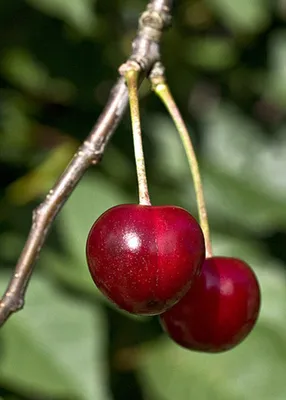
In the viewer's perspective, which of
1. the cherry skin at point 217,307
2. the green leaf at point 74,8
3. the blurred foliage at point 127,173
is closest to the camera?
the cherry skin at point 217,307

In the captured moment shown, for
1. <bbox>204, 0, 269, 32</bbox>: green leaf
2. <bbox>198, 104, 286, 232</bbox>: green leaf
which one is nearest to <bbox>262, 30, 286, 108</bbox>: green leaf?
<bbox>198, 104, 286, 232</bbox>: green leaf

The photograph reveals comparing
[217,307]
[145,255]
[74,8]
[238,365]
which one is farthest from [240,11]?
[145,255]

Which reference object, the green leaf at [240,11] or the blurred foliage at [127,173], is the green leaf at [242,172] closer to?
the blurred foliage at [127,173]

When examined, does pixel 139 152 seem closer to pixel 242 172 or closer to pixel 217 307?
pixel 217 307

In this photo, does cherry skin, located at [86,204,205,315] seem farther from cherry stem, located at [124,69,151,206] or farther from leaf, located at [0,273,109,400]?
leaf, located at [0,273,109,400]

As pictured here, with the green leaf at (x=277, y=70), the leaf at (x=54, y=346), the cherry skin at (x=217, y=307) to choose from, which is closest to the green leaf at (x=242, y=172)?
the green leaf at (x=277, y=70)

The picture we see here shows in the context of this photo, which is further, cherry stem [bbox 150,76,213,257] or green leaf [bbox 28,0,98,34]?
green leaf [bbox 28,0,98,34]

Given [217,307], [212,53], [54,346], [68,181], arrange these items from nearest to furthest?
[68,181]
[217,307]
[54,346]
[212,53]
